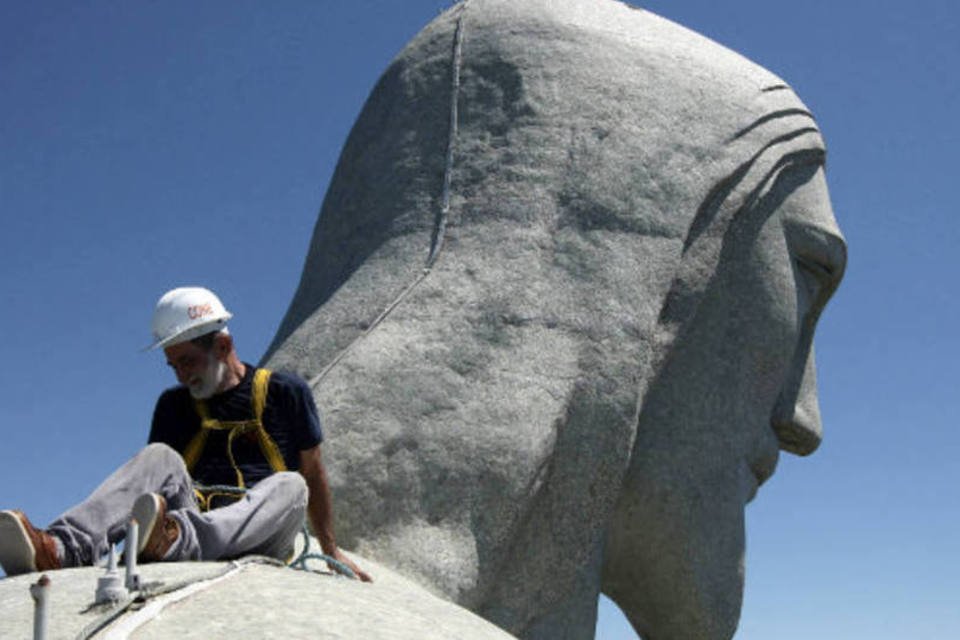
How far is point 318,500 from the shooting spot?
5562 mm

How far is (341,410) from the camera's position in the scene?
658 centimetres

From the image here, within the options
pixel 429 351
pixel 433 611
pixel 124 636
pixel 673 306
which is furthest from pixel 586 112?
pixel 124 636

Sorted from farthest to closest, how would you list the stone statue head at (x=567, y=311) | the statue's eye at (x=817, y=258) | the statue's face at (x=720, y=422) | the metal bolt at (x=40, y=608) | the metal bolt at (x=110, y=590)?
the statue's eye at (x=817, y=258), the statue's face at (x=720, y=422), the stone statue head at (x=567, y=311), the metal bolt at (x=110, y=590), the metal bolt at (x=40, y=608)

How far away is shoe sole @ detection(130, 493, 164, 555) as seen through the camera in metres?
4.38

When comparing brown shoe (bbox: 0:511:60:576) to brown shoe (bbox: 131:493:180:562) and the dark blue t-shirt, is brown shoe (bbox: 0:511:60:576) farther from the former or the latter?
the dark blue t-shirt

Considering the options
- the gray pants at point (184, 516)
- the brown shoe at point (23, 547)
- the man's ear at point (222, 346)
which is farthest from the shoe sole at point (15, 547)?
the man's ear at point (222, 346)

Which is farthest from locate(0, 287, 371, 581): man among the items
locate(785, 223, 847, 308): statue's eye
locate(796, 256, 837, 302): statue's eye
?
locate(796, 256, 837, 302): statue's eye

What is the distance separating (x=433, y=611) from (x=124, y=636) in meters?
1.25

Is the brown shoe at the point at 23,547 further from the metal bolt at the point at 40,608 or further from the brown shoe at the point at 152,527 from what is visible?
the metal bolt at the point at 40,608

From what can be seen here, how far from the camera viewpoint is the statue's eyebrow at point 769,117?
809 centimetres

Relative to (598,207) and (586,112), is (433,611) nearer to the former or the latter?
(598,207)

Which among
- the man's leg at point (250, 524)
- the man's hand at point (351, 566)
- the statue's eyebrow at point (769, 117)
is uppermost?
the statue's eyebrow at point (769, 117)

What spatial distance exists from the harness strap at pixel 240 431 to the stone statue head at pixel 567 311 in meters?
1.00

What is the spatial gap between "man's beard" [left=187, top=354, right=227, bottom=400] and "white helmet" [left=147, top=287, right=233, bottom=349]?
5.5 inches
